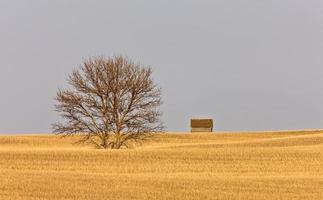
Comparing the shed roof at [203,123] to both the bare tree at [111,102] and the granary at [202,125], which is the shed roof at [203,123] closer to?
the granary at [202,125]

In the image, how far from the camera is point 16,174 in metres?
27.9

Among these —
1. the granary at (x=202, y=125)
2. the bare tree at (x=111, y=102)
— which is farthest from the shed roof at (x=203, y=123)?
the bare tree at (x=111, y=102)

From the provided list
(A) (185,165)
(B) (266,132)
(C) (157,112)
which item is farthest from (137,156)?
(B) (266,132)

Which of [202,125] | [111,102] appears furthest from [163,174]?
[202,125]

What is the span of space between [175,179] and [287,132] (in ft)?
181

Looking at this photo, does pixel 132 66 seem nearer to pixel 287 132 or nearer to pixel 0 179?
pixel 0 179

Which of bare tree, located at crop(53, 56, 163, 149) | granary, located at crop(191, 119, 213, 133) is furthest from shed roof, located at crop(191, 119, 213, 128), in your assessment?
bare tree, located at crop(53, 56, 163, 149)

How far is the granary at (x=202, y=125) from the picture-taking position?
85.2m

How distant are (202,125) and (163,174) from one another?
5466cm

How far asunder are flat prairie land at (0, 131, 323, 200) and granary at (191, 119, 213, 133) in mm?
46318

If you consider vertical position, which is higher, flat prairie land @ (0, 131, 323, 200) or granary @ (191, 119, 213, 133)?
granary @ (191, 119, 213, 133)

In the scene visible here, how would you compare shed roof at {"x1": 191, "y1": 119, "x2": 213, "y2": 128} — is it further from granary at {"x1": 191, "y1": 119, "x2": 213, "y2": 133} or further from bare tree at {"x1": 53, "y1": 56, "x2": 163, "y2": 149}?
bare tree at {"x1": 53, "y1": 56, "x2": 163, "y2": 149}

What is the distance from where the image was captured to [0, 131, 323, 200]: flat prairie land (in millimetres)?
23219

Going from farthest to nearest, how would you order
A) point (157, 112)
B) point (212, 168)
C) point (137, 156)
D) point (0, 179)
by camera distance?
1. point (157, 112)
2. point (137, 156)
3. point (212, 168)
4. point (0, 179)
